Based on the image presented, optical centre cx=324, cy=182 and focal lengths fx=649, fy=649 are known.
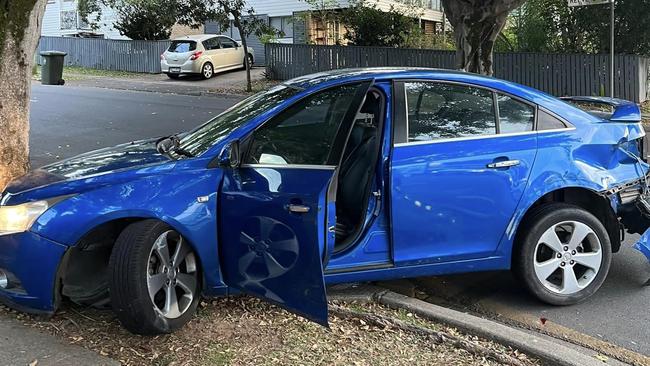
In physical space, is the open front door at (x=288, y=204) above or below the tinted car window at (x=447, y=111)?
below

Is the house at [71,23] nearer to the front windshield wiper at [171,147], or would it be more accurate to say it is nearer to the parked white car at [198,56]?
the parked white car at [198,56]

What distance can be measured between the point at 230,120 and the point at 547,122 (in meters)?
2.22

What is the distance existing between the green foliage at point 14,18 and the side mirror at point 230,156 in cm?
301

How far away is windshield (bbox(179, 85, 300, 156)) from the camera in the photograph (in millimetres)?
4203

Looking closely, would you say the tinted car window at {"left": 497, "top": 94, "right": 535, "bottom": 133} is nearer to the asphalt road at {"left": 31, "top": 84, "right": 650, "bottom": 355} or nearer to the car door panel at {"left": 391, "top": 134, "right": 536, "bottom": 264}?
the car door panel at {"left": 391, "top": 134, "right": 536, "bottom": 264}

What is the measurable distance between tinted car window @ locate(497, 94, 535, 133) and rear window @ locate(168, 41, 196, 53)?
823 inches

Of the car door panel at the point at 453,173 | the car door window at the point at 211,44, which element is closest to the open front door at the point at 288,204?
the car door panel at the point at 453,173

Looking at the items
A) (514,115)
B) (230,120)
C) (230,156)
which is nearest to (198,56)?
(230,120)

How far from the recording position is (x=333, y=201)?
11.9 ft

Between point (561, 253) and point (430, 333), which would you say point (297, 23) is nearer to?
point (561, 253)

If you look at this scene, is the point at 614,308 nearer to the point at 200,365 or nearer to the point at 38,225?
the point at 200,365

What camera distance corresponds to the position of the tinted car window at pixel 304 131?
390cm

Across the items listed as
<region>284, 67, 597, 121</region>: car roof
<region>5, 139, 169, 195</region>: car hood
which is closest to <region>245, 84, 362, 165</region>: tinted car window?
<region>284, 67, 597, 121</region>: car roof

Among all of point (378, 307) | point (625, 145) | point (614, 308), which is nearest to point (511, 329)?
point (378, 307)
